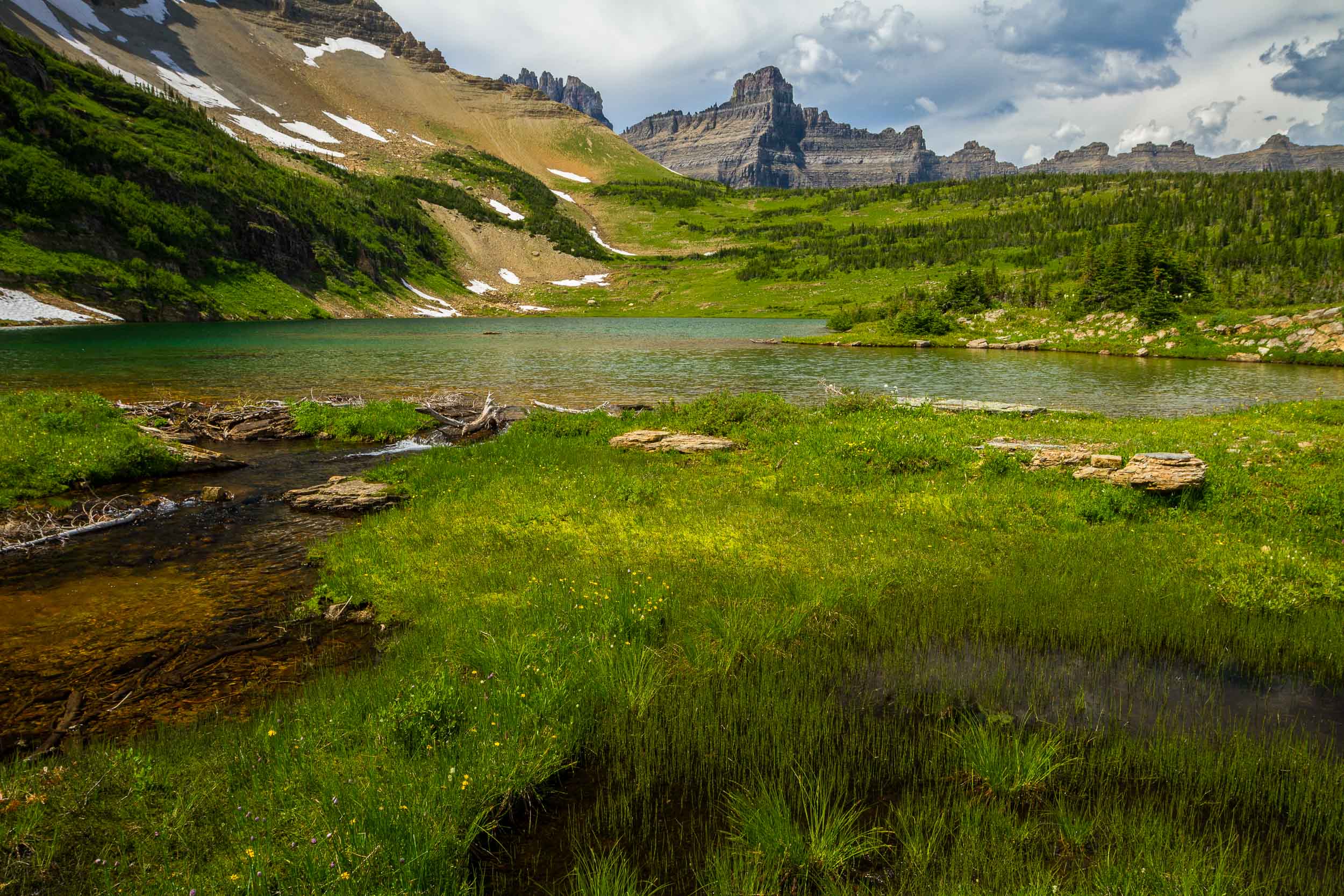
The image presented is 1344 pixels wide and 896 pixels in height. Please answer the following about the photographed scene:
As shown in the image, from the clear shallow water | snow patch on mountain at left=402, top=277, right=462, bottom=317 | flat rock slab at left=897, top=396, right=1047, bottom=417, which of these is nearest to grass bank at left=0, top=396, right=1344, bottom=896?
A: flat rock slab at left=897, top=396, right=1047, bottom=417

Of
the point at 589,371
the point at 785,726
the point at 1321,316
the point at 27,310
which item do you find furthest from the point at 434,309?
the point at 785,726

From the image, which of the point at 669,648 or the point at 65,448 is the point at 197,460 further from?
the point at 669,648

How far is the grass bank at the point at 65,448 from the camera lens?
1473cm

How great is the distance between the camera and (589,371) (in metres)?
46.5

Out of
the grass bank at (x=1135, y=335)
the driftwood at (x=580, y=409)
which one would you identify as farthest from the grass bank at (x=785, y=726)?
the grass bank at (x=1135, y=335)

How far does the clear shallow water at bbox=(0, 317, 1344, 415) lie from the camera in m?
33.2

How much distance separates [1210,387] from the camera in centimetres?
3622

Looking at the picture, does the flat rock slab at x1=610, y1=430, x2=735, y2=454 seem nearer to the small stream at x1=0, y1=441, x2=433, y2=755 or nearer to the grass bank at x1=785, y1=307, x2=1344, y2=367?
the small stream at x1=0, y1=441, x2=433, y2=755

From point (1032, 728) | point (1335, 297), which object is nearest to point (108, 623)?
point (1032, 728)

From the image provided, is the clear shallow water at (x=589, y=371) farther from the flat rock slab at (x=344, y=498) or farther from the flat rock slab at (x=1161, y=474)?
the flat rock slab at (x=344, y=498)

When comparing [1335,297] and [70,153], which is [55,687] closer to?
[1335,297]

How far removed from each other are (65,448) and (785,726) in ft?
66.7

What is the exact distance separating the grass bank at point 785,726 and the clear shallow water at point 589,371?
15416 mm

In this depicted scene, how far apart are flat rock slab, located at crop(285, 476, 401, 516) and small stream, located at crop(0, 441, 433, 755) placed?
354 mm
